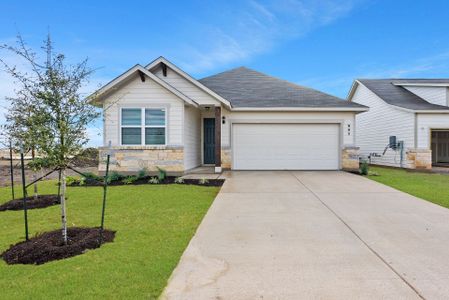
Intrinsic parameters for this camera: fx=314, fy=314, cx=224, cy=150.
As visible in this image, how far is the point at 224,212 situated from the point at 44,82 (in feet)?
13.4

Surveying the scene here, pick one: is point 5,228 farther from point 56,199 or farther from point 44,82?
point 44,82

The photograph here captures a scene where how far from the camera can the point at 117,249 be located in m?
4.42

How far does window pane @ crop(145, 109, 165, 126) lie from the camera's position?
40.4 feet

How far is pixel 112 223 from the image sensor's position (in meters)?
5.91

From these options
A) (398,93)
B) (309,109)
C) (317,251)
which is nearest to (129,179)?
(309,109)

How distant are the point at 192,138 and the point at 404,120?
1138cm

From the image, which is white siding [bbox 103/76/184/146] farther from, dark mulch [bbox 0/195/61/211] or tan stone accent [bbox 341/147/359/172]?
tan stone accent [bbox 341/147/359/172]

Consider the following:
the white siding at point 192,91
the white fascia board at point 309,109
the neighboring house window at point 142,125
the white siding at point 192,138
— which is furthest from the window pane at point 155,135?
the white fascia board at point 309,109

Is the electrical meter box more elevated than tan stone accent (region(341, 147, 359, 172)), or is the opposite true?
the electrical meter box

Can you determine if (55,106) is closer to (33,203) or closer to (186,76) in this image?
(33,203)

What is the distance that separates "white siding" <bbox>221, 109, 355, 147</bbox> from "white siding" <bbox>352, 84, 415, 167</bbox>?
13.3ft

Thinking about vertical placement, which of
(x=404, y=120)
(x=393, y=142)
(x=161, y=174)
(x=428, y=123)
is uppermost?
(x=404, y=120)

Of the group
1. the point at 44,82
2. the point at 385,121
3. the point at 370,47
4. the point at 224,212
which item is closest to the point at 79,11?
the point at 44,82

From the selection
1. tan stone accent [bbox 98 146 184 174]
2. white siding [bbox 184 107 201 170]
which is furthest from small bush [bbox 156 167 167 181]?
white siding [bbox 184 107 201 170]
